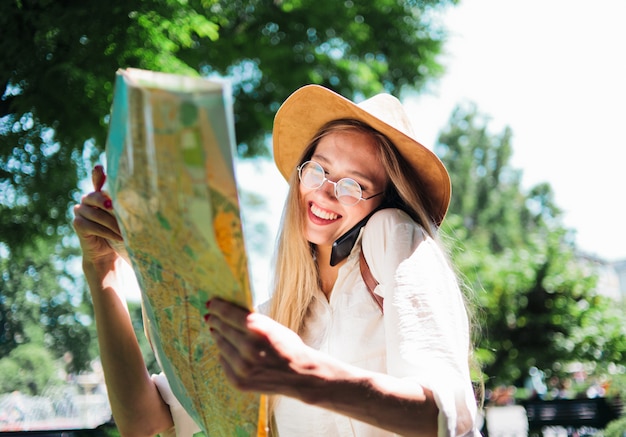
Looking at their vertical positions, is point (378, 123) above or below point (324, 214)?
above

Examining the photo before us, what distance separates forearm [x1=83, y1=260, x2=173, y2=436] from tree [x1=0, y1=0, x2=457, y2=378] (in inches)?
Answer: 164

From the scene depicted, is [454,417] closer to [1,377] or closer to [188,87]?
[188,87]

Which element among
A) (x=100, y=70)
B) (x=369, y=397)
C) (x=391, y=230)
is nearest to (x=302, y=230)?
(x=391, y=230)

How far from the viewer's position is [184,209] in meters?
0.83

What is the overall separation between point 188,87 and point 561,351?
11.8 metres

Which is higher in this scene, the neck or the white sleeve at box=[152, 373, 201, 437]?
the neck

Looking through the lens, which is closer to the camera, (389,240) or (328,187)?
(389,240)

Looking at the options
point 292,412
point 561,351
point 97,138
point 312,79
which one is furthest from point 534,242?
point 292,412

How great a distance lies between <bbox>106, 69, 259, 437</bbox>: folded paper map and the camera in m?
0.76

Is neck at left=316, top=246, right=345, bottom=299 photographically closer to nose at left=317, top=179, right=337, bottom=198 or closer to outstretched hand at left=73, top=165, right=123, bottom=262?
nose at left=317, top=179, right=337, bottom=198

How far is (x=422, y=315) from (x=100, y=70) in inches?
185

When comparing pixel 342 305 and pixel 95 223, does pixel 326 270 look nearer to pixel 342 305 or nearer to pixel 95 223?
pixel 342 305

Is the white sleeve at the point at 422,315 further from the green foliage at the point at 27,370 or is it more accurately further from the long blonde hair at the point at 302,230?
the green foliage at the point at 27,370

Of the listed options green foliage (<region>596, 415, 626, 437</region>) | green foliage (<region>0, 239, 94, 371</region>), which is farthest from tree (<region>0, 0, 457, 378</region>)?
green foliage (<region>596, 415, 626, 437</region>)
